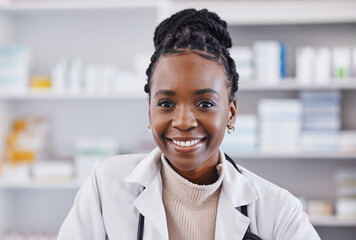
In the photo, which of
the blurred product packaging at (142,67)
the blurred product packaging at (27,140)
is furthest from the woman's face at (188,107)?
the blurred product packaging at (27,140)

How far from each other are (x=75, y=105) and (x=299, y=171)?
162cm

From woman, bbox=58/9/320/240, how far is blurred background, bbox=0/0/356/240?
1817 mm

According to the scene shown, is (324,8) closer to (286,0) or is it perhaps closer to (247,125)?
(286,0)

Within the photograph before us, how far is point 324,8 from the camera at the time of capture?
314 centimetres

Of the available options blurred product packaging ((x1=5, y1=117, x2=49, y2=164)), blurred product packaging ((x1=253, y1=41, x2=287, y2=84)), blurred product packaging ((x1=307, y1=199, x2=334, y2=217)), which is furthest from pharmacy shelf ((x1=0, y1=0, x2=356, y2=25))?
blurred product packaging ((x1=307, y1=199, x2=334, y2=217))

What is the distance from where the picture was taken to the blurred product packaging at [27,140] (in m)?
3.41

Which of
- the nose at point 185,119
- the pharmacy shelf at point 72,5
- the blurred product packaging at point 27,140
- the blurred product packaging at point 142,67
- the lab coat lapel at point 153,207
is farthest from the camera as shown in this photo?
the blurred product packaging at point 27,140

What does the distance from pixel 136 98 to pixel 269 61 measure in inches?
34.4

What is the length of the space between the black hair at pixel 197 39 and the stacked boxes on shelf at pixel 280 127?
1.88 metres

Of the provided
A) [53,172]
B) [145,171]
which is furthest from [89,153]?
[145,171]

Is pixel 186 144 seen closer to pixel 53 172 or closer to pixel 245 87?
pixel 245 87

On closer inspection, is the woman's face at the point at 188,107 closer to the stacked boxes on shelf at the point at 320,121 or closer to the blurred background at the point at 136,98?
the blurred background at the point at 136,98

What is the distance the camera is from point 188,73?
45.4 inches

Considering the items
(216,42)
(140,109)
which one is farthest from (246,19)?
(216,42)
